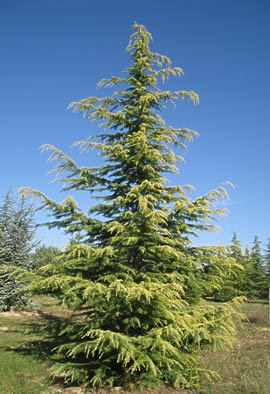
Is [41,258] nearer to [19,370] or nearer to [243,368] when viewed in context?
[19,370]

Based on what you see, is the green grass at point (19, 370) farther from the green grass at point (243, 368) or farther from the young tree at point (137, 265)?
the green grass at point (243, 368)

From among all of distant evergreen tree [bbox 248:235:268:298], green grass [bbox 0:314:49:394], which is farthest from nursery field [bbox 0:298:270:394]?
distant evergreen tree [bbox 248:235:268:298]

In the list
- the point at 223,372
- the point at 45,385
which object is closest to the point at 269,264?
the point at 223,372

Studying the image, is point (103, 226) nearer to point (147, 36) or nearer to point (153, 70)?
point (153, 70)

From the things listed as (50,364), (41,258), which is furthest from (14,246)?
(50,364)

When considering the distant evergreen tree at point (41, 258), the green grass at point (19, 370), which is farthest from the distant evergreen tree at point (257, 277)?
the green grass at point (19, 370)

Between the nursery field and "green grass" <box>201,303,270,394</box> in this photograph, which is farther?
the nursery field

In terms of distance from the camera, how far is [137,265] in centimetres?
942

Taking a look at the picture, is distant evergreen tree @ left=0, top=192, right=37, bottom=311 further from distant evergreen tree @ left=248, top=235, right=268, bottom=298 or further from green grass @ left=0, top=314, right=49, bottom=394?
distant evergreen tree @ left=248, top=235, right=268, bottom=298

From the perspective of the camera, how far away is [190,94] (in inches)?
419

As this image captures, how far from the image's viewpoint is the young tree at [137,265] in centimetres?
793

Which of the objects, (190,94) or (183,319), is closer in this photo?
(183,319)

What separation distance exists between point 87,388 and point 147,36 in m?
10.4

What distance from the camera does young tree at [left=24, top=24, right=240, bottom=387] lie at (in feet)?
26.0
